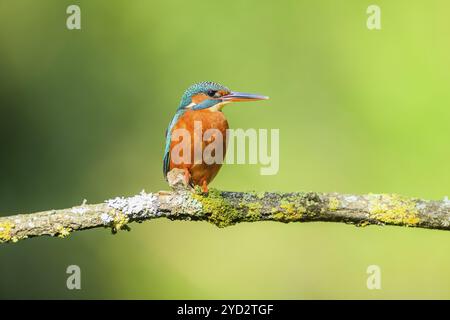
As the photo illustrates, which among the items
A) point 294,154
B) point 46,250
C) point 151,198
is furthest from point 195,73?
point 151,198

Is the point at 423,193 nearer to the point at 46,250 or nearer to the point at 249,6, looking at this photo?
the point at 249,6

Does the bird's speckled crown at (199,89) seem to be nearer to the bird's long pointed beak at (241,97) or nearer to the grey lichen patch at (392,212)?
the bird's long pointed beak at (241,97)

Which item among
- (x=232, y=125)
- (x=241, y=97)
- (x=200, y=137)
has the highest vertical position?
(x=232, y=125)

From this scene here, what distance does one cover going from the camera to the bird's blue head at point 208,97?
15.2ft

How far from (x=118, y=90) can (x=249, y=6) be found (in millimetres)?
1541

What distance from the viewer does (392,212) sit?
3.31 metres

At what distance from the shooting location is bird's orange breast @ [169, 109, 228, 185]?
4324 mm

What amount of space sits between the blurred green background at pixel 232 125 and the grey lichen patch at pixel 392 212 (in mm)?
2376

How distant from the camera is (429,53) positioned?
6.07 metres

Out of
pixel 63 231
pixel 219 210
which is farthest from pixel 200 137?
pixel 63 231

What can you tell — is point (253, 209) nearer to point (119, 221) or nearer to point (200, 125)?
point (119, 221)

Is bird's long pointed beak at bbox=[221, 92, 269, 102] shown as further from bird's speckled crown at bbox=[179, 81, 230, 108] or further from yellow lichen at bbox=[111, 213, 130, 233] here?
yellow lichen at bbox=[111, 213, 130, 233]

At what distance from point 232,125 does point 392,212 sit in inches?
111

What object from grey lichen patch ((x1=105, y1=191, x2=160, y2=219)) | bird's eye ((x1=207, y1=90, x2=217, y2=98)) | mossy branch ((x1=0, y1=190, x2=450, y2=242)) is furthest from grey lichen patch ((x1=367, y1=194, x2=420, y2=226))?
bird's eye ((x1=207, y1=90, x2=217, y2=98))
